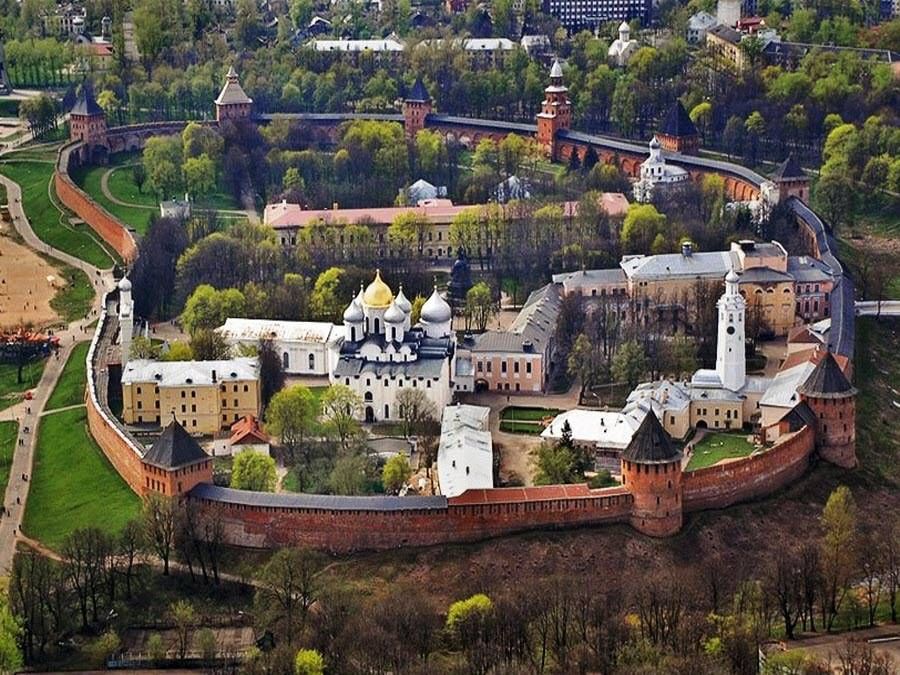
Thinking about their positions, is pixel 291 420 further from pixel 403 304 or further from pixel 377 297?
pixel 377 297

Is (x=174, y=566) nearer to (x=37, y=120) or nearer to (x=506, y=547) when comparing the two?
(x=506, y=547)

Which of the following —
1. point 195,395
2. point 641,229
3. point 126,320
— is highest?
point 126,320

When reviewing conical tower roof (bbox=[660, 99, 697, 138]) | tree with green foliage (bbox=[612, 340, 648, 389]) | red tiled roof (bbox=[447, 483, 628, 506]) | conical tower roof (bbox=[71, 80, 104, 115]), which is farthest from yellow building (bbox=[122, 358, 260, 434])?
conical tower roof (bbox=[71, 80, 104, 115])

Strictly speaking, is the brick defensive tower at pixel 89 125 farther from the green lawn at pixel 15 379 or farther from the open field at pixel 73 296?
the green lawn at pixel 15 379

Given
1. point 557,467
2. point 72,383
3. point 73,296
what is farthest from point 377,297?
point 73,296

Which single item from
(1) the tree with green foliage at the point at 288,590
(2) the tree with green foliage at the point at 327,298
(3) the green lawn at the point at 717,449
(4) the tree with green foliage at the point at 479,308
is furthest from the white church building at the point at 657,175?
(1) the tree with green foliage at the point at 288,590

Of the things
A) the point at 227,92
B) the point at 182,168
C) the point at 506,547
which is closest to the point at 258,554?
the point at 506,547

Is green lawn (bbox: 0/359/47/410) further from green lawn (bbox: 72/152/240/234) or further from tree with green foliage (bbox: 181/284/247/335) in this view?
green lawn (bbox: 72/152/240/234)
